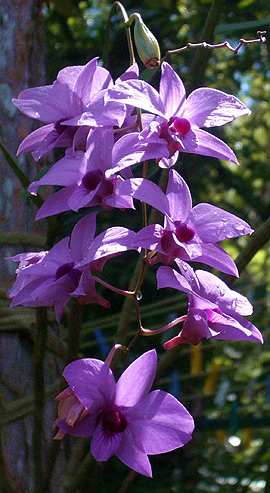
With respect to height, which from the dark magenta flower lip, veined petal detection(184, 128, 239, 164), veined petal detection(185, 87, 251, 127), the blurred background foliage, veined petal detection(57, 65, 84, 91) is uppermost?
veined petal detection(57, 65, 84, 91)

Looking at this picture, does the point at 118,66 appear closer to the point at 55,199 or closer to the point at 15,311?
the point at 15,311

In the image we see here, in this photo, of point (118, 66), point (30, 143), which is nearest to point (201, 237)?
point (30, 143)

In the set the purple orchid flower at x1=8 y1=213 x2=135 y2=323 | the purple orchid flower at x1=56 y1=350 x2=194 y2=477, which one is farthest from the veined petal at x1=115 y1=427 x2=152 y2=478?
the purple orchid flower at x1=8 y1=213 x2=135 y2=323

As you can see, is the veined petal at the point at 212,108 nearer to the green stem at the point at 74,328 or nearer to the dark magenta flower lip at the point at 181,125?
the dark magenta flower lip at the point at 181,125

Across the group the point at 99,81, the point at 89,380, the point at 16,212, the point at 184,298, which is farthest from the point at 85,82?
the point at 184,298

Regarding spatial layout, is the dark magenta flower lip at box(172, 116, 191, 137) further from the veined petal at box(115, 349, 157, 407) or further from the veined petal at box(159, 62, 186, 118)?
the veined petal at box(115, 349, 157, 407)

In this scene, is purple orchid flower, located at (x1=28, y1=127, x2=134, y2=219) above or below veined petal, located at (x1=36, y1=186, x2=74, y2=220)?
above
